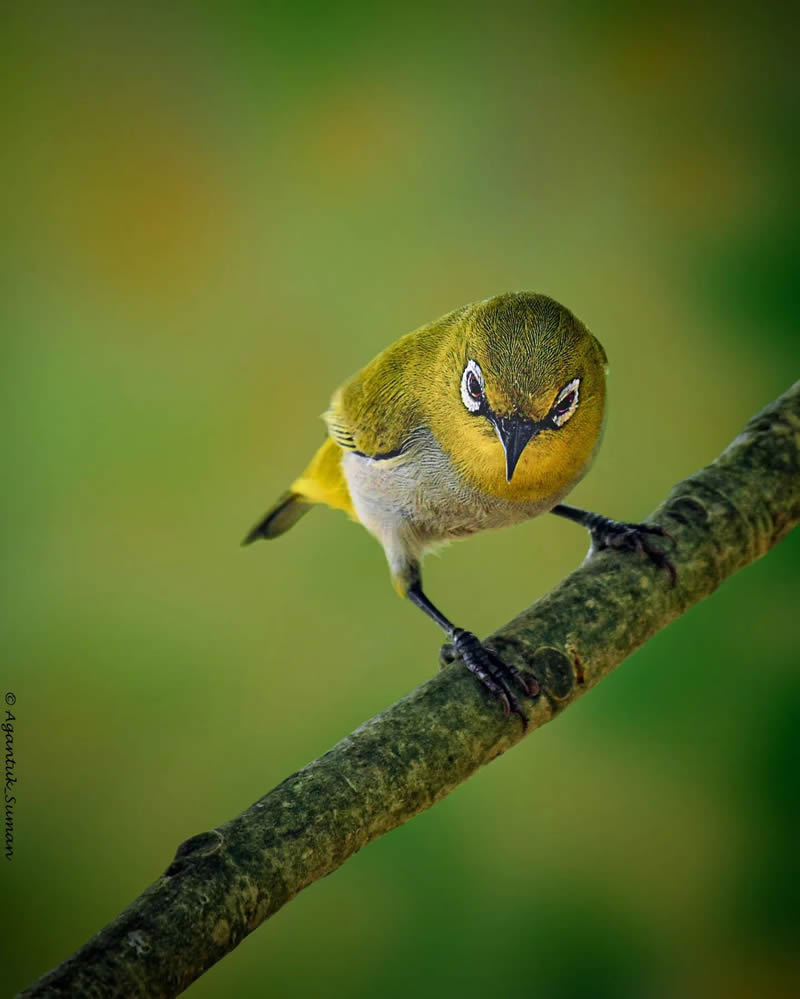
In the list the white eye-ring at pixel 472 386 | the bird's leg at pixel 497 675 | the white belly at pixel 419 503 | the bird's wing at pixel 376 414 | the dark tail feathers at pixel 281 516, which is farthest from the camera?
the dark tail feathers at pixel 281 516

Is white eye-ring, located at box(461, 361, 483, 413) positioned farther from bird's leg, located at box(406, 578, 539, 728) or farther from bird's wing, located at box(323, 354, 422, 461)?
bird's leg, located at box(406, 578, 539, 728)

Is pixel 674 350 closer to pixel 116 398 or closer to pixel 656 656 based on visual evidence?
pixel 656 656

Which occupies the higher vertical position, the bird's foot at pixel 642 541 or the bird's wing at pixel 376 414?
the bird's wing at pixel 376 414

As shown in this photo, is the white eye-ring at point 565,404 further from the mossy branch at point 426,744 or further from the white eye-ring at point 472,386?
the mossy branch at point 426,744

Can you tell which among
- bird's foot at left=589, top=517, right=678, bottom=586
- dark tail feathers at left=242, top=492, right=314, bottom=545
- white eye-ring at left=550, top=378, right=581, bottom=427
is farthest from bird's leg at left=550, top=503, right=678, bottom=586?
dark tail feathers at left=242, top=492, right=314, bottom=545

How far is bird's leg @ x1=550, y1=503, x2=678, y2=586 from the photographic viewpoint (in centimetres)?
156

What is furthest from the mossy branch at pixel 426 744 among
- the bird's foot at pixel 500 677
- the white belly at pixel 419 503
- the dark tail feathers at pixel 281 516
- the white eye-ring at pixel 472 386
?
the dark tail feathers at pixel 281 516

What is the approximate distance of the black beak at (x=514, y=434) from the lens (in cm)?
138

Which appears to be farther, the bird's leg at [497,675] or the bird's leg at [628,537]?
the bird's leg at [628,537]

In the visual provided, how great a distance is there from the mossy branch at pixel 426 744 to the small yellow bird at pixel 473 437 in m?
0.05

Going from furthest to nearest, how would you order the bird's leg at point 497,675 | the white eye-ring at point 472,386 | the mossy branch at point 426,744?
the white eye-ring at point 472,386, the bird's leg at point 497,675, the mossy branch at point 426,744

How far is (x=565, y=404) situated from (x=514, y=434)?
112 mm

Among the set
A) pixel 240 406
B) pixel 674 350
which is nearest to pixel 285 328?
pixel 240 406

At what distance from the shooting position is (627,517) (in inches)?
99.9
